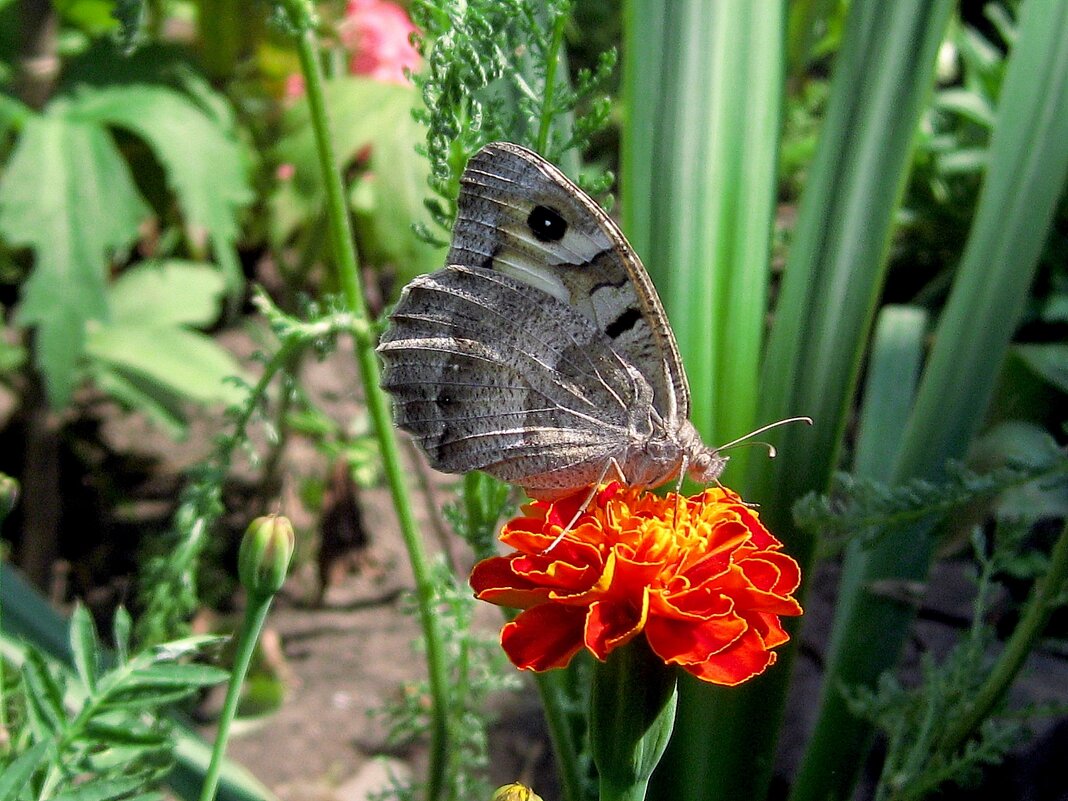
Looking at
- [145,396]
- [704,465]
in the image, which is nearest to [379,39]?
[145,396]

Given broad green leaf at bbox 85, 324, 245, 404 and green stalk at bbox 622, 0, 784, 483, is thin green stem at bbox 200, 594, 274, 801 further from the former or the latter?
broad green leaf at bbox 85, 324, 245, 404

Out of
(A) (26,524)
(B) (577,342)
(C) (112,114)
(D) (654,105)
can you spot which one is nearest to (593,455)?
(B) (577,342)

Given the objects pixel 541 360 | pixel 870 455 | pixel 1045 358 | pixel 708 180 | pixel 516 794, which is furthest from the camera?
pixel 1045 358

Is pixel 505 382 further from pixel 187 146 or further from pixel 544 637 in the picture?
pixel 187 146

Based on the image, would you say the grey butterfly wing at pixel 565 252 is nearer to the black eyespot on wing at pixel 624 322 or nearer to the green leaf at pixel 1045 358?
the black eyespot on wing at pixel 624 322

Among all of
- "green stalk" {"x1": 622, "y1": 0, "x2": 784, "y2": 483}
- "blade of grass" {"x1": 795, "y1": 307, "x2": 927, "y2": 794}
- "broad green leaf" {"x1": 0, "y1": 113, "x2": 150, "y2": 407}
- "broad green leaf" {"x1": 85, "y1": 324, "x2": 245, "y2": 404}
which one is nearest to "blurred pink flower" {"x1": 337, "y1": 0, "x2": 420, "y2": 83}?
"broad green leaf" {"x1": 0, "y1": 113, "x2": 150, "y2": 407}

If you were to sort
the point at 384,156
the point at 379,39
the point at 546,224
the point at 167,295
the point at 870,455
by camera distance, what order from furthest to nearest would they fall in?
the point at 167,295 → the point at 379,39 → the point at 384,156 → the point at 870,455 → the point at 546,224
